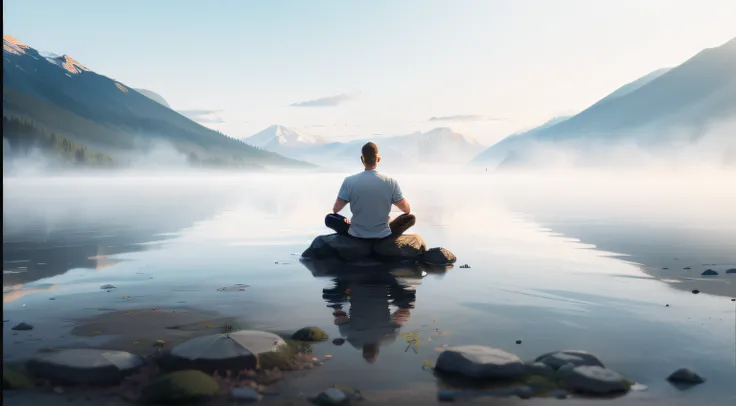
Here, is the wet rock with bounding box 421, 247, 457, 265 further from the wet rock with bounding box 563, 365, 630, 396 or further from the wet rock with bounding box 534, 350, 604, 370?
the wet rock with bounding box 563, 365, 630, 396

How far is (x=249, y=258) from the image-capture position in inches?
750

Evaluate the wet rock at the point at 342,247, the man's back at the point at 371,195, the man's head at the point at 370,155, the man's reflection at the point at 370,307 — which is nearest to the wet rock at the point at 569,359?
the man's reflection at the point at 370,307

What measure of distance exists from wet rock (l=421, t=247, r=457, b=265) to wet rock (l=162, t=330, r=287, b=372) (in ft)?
33.0

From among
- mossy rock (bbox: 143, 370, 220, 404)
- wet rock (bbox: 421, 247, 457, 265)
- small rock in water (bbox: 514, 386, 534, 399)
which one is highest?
wet rock (bbox: 421, 247, 457, 265)

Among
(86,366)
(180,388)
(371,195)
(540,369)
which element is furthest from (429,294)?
(86,366)

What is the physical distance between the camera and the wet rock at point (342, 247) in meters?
18.1

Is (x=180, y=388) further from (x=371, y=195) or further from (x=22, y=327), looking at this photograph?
(x=371, y=195)

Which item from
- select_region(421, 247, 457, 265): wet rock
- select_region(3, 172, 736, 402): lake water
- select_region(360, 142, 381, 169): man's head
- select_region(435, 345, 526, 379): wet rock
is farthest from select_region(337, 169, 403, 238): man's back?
select_region(435, 345, 526, 379): wet rock

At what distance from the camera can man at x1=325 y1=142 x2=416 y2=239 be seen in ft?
55.2

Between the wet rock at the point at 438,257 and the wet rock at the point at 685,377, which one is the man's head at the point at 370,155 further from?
the wet rock at the point at 685,377

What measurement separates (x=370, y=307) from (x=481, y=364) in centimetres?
421

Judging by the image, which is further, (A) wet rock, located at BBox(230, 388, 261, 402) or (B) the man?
(B) the man

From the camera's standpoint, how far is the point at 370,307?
463 inches

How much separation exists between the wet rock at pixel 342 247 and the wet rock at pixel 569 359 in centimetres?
1008
